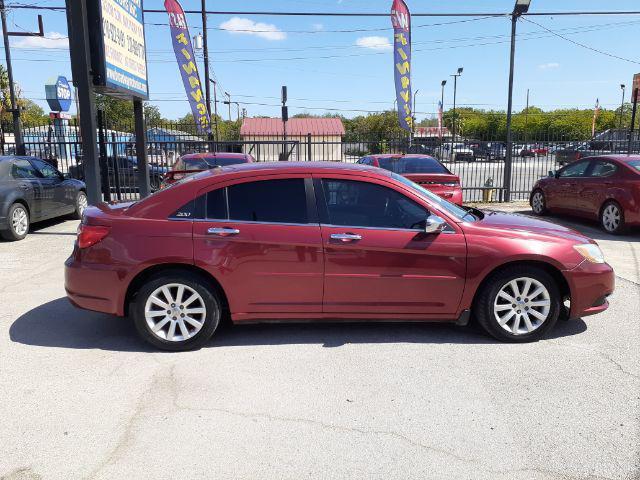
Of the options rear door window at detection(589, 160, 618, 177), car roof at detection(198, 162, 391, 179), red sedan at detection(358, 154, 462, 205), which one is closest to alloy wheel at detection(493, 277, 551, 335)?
car roof at detection(198, 162, 391, 179)

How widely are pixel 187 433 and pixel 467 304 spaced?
2.50 metres

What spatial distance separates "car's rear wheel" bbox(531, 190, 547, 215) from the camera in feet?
38.1

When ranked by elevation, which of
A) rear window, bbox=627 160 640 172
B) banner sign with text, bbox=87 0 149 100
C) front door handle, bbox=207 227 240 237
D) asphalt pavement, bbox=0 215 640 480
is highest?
banner sign with text, bbox=87 0 149 100

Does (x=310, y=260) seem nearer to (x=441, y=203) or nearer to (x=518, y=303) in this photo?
(x=441, y=203)

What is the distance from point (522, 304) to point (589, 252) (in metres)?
0.76

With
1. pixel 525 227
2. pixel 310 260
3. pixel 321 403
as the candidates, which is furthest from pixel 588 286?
pixel 321 403

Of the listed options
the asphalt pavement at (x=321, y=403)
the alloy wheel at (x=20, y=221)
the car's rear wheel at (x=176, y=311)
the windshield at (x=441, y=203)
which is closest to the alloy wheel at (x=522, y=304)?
the asphalt pavement at (x=321, y=403)

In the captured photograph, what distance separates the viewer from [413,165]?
10.3 m

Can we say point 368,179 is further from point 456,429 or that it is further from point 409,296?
point 456,429

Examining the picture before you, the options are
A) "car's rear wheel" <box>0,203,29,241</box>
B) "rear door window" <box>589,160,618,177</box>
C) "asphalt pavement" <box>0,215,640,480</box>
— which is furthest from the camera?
"rear door window" <box>589,160,618,177</box>

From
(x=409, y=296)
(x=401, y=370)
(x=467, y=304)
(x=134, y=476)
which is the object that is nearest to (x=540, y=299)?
(x=467, y=304)

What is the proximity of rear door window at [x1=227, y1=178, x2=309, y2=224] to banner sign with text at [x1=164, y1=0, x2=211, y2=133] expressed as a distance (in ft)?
44.6

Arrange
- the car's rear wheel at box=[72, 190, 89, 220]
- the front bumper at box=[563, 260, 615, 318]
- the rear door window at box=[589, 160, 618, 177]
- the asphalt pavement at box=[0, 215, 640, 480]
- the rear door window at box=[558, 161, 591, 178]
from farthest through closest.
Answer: the car's rear wheel at box=[72, 190, 89, 220], the rear door window at box=[558, 161, 591, 178], the rear door window at box=[589, 160, 618, 177], the front bumper at box=[563, 260, 615, 318], the asphalt pavement at box=[0, 215, 640, 480]

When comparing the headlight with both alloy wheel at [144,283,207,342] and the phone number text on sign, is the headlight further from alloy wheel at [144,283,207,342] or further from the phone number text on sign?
the phone number text on sign
